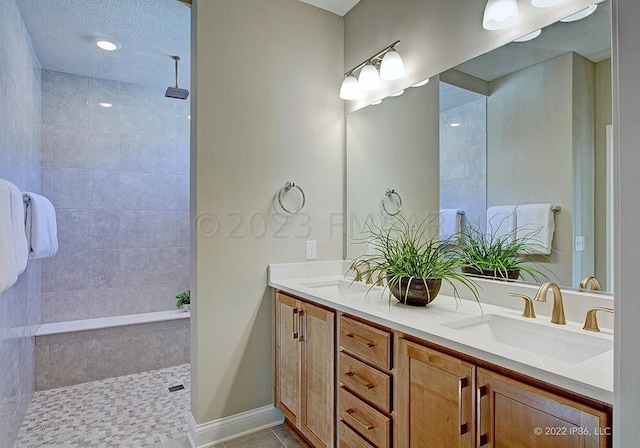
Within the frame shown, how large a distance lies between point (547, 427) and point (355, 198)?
69.1 inches

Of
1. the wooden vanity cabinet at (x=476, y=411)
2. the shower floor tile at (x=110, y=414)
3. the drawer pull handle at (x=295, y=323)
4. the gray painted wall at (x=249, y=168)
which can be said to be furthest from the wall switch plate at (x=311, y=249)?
the shower floor tile at (x=110, y=414)

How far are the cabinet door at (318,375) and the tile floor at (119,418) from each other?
0.32 m

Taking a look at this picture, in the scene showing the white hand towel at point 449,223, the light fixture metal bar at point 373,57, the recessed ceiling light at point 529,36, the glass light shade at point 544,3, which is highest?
the light fixture metal bar at point 373,57

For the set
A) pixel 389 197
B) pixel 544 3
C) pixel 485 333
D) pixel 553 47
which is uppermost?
pixel 544 3

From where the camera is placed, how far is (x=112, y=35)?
8.55 ft

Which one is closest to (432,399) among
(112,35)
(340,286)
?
(340,286)

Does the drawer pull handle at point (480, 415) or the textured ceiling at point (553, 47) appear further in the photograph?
the textured ceiling at point (553, 47)

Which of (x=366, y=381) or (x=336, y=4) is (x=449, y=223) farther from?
(x=336, y=4)

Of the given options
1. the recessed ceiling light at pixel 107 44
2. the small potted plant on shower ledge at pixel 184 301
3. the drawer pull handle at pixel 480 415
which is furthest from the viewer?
the small potted plant on shower ledge at pixel 184 301

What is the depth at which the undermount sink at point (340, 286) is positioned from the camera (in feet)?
7.10

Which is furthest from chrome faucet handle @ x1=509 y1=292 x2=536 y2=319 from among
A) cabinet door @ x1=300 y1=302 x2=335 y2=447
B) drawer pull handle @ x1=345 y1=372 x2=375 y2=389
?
cabinet door @ x1=300 y1=302 x2=335 y2=447

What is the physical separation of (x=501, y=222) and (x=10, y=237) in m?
2.15

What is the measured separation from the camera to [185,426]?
2230mm

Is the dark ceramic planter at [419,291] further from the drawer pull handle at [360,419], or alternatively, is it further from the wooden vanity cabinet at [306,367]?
the drawer pull handle at [360,419]
